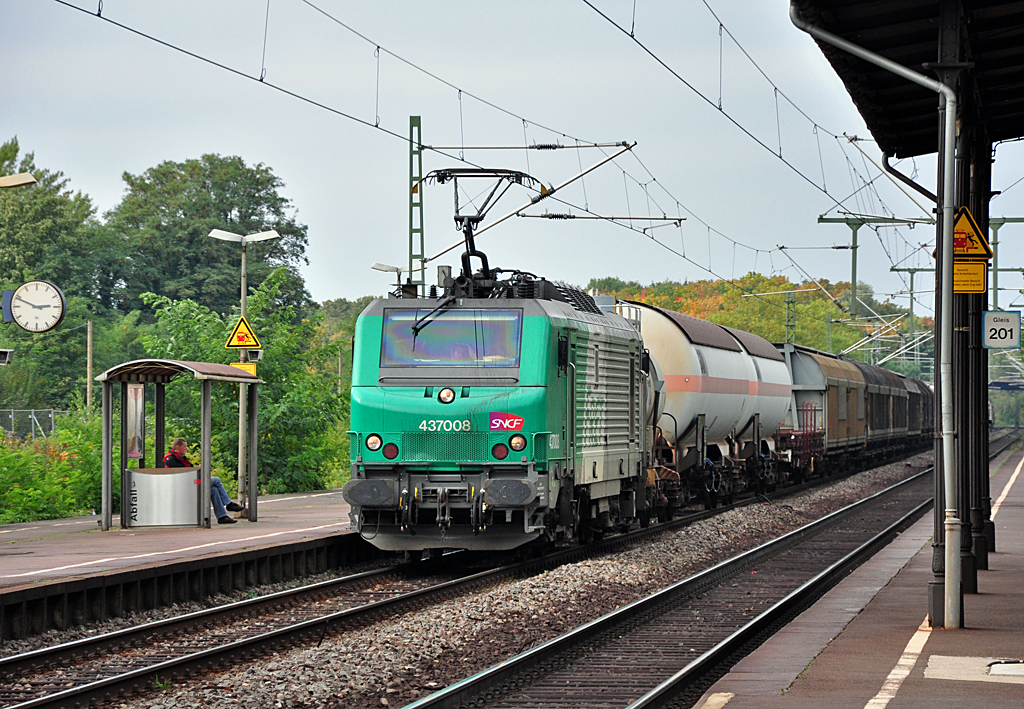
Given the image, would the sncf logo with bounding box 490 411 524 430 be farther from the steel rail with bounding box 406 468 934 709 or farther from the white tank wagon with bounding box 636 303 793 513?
the white tank wagon with bounding box 636 303 793 513

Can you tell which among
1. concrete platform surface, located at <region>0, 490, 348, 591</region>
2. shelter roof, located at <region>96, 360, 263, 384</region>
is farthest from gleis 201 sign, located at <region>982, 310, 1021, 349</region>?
shelter roof, located at <region>96, 360, 263, 384</region>

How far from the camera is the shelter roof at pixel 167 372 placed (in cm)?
1900

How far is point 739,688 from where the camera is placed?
866 cm

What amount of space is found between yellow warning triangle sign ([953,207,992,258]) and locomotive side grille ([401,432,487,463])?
Answer: 5903mm

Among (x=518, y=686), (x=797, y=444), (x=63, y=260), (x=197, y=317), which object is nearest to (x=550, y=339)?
(x=518, y=686)

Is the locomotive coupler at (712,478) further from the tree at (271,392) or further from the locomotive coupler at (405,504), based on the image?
the locomotive coupler at (405,504)

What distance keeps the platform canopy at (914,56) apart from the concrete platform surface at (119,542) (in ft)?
28.0

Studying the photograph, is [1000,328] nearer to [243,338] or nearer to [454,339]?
[454,339]

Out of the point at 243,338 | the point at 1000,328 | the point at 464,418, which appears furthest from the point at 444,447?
the point at 243,338

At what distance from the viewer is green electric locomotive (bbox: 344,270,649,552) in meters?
15.4

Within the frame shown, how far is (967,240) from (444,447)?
252 inches

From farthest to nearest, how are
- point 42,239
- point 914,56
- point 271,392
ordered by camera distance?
point 42,239 → point 271,392 → point 914,56

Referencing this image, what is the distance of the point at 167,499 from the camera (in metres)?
19.2

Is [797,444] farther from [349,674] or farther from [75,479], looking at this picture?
[349,674]
